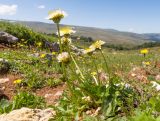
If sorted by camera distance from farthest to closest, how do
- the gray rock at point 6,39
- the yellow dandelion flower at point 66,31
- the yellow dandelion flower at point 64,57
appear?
the gray rock at point 6,39 < the yellow dandelion flower at point 66,31 < the yellow dandelion flower at point 64,57

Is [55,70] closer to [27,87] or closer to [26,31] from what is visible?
[27,87]

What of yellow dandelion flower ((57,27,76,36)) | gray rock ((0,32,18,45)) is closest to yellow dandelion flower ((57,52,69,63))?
yellow dandelion flower ((57,27,76,36))

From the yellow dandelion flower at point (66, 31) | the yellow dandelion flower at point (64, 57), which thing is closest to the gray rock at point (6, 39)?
the yellow dandelion flower at point (66, 31)

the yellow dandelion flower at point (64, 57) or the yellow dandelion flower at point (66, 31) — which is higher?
the yellow dandelion flower at point (66, 31)

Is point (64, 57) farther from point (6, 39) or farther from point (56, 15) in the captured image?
point (6, 39)

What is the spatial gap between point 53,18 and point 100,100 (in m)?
1.34

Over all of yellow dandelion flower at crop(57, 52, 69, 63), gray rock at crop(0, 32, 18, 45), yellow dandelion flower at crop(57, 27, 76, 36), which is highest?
yellow dandelion flower at crop(57, 27, 76, 36)

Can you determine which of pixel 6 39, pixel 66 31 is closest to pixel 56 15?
pixel 66 31

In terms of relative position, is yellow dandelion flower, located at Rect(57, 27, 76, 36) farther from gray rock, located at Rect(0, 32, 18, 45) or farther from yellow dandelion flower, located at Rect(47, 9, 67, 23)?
gray rock, located at Rect(0, 32, 18, 45)

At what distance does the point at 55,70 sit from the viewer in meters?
13.6

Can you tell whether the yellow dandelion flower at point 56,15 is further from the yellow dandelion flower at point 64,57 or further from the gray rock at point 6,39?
the gray rock at point 6,39

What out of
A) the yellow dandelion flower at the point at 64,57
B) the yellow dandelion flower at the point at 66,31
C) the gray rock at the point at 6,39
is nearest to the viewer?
the yellow dandelion flower at the point at 64,57

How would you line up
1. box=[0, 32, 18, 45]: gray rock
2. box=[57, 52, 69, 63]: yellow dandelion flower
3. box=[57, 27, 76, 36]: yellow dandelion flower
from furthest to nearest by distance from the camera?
1. box=[0, 32, 18, 45]: gray rock
2. box=[57, 27, 76, 36]: yellow dandelion flower
3. box=[57, 52, 69, 63]: yellow dandelion flower

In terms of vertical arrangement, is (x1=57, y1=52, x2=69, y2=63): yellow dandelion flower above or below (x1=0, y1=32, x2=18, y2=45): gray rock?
above
